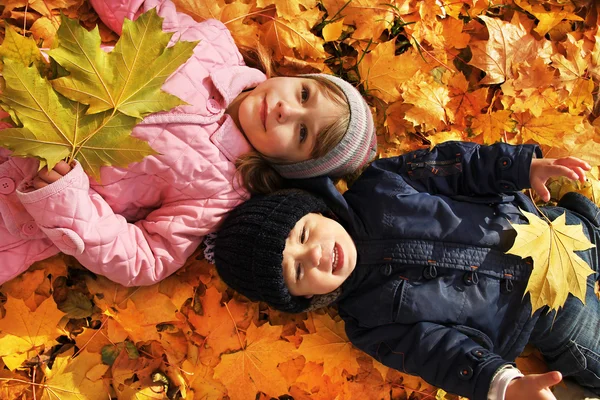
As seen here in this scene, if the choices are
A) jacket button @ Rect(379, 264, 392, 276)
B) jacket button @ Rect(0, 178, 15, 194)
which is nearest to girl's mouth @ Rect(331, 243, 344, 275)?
jacket button @ Rect(379, 264, 392, 276)

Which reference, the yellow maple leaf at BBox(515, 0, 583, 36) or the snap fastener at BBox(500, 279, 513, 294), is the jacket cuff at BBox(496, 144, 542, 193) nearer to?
the snap fastener at BBox(500, 279, 513, 294)

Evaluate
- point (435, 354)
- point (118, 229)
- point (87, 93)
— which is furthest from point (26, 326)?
point (435, 354)

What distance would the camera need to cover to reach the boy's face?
1930 millimetres

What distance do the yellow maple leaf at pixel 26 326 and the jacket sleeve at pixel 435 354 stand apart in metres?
1.31

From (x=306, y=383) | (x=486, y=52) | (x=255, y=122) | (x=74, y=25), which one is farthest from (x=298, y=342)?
(x=486, y=52)

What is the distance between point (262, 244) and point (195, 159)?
1.51 ft

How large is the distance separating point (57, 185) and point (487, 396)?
1.73m

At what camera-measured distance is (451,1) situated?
2.61m

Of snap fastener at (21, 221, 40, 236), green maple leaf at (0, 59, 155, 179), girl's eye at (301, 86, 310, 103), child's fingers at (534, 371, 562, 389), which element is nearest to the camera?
green maple leaf at (0, 59, 155, 179)

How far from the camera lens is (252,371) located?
2230mm

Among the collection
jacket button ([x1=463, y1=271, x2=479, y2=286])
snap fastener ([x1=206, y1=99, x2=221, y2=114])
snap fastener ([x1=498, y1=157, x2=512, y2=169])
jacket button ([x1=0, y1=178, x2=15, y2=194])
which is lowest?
jacket button ([x1=463, y1=271, x2=479, y2=286])

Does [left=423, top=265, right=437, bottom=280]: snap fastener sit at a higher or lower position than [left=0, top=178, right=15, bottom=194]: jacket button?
→ lower

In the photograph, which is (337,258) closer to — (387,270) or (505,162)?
(387,270)

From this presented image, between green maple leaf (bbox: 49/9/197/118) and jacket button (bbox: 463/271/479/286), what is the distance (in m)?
1.41
